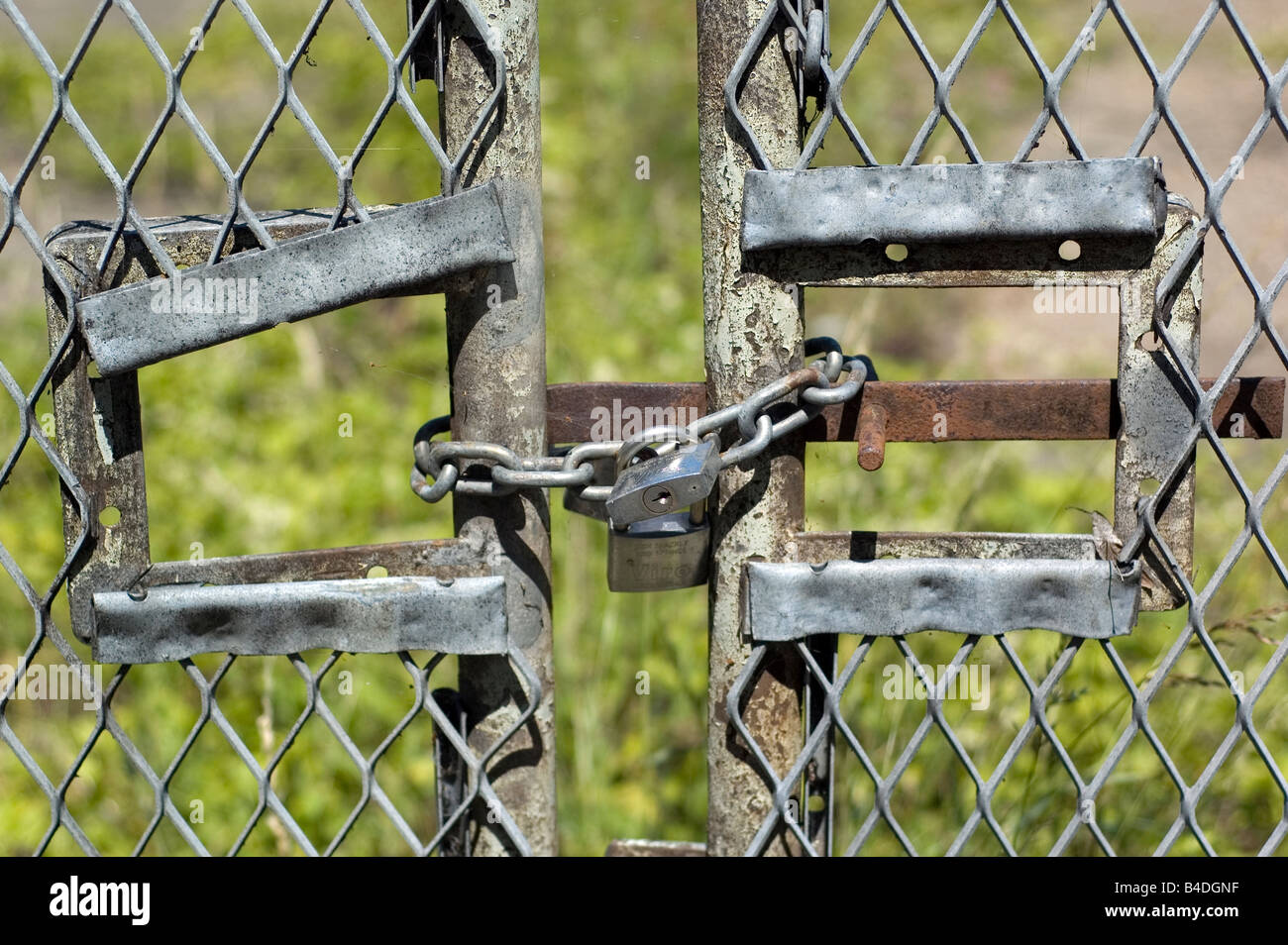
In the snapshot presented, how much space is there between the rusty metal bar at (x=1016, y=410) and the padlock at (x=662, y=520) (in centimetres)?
13

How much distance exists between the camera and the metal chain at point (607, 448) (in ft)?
3.57

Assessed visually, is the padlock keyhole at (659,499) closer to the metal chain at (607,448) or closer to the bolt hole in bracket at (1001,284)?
the metal chain at (607,448)

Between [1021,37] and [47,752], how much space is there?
7.40 ft

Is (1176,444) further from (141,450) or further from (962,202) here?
(141,450)

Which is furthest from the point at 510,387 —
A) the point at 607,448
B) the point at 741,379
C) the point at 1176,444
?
the point at 1176,444

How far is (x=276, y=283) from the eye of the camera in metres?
1.08

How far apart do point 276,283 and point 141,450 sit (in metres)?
0.25

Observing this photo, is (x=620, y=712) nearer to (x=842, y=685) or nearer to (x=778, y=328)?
(x=842, y=685)

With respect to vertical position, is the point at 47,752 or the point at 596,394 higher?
the point at 596,394

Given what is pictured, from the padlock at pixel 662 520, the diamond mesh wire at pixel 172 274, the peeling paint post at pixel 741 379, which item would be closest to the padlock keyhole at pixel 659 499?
the padlock at pixel 662 520

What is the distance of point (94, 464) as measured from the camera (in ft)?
3.79

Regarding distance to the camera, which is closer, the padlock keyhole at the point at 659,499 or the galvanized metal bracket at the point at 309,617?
the padlock keyhole at the point at 659,499

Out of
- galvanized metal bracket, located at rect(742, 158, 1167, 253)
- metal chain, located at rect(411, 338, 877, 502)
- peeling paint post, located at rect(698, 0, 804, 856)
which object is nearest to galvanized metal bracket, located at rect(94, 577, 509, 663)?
metal chain, located at rect(411, 338, 877, 502)
